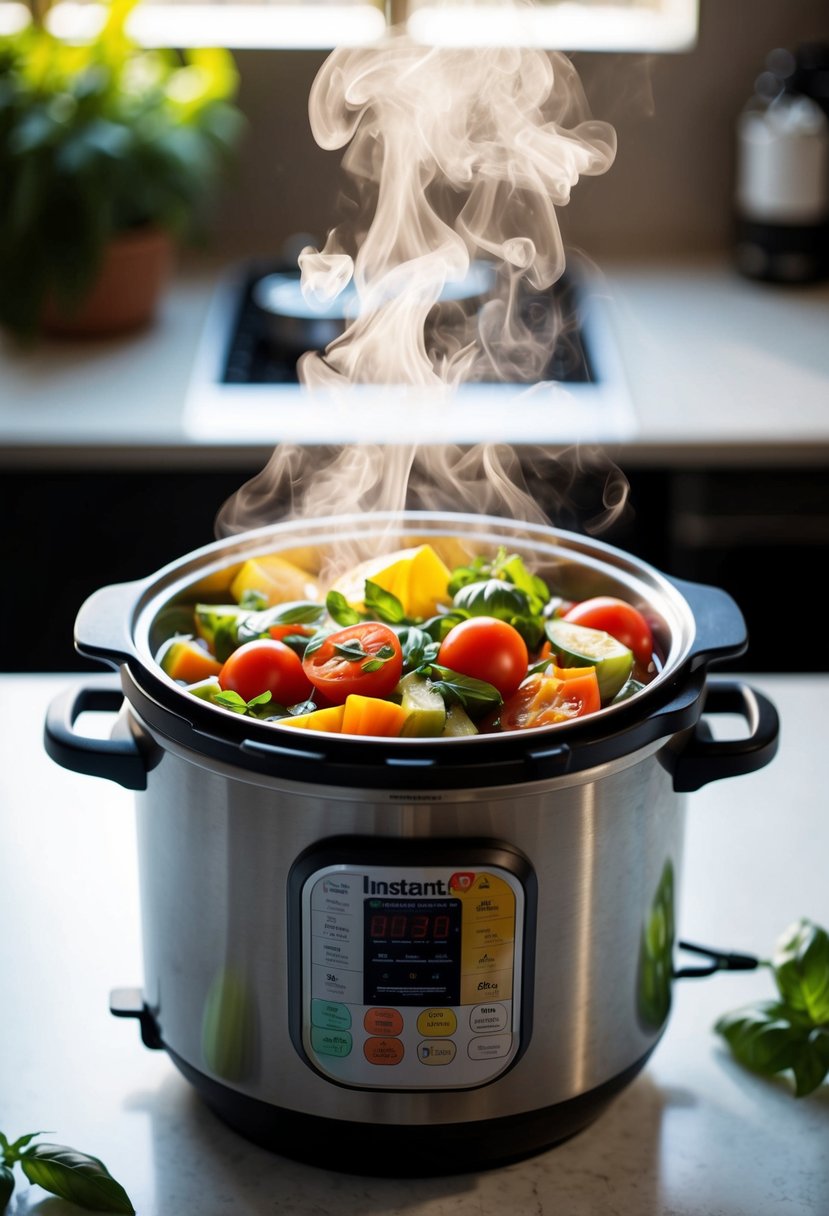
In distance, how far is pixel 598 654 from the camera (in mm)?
890

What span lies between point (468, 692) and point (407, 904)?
5.4 inches

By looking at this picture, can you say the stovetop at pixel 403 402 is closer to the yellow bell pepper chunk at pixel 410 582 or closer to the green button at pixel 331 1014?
the yellow bell pepper chunk at pixel 410 582

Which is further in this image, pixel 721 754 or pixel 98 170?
pixel 98 170

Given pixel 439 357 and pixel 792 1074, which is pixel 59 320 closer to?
pixel 439 357

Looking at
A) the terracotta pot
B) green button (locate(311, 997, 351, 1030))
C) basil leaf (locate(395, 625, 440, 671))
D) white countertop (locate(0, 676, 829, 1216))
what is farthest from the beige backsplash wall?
green button (locate(311, 997, 351, 1030))

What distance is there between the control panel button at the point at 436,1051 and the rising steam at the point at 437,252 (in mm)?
566

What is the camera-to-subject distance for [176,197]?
2.30 metres

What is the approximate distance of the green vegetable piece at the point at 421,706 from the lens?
80 centimetres

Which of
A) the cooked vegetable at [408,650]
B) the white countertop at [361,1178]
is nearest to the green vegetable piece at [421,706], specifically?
the cooked vegetable at [408,650]

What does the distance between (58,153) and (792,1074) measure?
1.76 meters

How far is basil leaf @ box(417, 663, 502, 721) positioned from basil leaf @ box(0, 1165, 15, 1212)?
0.36 meters

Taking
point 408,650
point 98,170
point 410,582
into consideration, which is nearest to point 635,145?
point 98,170

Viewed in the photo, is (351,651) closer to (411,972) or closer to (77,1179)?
(411,972)

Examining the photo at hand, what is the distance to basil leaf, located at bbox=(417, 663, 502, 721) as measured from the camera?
0.82 meters
